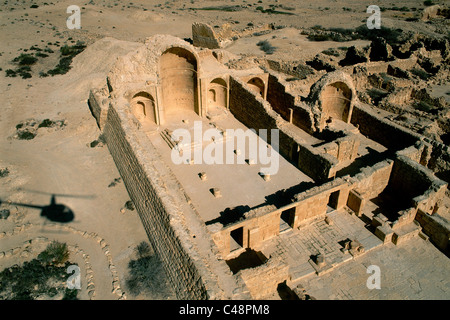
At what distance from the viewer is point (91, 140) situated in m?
20.4

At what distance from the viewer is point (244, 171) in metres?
17.9

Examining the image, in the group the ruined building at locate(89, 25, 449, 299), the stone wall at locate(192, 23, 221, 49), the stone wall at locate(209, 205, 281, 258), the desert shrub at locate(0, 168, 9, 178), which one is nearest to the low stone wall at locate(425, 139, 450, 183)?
the ruined building at locate(89, 25, 449, 299)

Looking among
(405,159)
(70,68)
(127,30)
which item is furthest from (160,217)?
(127,30)

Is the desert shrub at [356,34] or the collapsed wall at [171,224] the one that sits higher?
the desert shrub at [356,34]

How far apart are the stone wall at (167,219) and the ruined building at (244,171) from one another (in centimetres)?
5

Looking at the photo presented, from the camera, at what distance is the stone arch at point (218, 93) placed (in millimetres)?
23203

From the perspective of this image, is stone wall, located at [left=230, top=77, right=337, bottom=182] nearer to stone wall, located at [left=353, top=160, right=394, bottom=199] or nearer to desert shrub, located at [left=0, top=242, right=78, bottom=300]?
stone wall, located at [left=353, top=160, right=394, bottom=199]

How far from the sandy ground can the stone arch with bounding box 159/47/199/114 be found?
537 centimetres

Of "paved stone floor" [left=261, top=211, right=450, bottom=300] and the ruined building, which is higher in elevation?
the ruined building

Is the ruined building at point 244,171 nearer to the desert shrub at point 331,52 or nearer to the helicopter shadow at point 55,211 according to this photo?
the helicopter shadow at point 55,211

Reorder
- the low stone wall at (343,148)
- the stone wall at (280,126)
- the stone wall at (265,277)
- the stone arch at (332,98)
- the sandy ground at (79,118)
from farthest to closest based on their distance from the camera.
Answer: the stone arch at (332,98) < the low stone wall at (343,148) < the stone wall at (280,126) < the sandy ground at (79,118) < the stone wall at (265,277)

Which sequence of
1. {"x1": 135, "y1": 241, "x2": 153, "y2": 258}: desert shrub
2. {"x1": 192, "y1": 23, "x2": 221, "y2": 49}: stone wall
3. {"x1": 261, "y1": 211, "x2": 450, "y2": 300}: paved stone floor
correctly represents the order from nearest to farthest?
{"x1": 261, "y1": 211, "x2": 450, "y2": 300}: paved stone floor, {"x1": 135, "y1": 241, "x2": 153, "y2": 258}: desert shrub, {"x1": 192, "y1": 23, "x2": 221, "y2": 49}: stone wall

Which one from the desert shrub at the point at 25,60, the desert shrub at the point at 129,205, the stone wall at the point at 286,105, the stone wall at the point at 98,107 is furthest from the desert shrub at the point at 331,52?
the desert shrub at the point at 25,60

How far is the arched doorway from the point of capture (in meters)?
20.6
